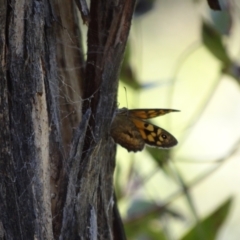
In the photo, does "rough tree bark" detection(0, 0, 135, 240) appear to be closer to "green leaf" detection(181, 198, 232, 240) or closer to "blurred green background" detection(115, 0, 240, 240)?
"green leaf" detection(181, 198, 232, 240)

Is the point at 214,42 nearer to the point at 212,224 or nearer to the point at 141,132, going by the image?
the point at 212,224

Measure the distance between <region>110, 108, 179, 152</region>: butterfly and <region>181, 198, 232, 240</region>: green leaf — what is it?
0.37 m

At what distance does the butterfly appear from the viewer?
27.6 inches

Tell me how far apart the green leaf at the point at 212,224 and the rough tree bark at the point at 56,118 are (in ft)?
1.25

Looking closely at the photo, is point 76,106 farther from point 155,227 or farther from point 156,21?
point 156,21

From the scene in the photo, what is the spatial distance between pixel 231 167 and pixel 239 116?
174mm

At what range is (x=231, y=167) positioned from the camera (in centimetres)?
213

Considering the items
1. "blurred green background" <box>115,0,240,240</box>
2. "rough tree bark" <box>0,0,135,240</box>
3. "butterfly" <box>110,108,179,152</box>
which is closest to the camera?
"rough tree bark" <box>0,0,135,240</box>

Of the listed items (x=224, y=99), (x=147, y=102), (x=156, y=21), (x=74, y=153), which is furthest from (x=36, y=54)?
(x=224, y=99)

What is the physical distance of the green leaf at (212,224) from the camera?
41.5 inches

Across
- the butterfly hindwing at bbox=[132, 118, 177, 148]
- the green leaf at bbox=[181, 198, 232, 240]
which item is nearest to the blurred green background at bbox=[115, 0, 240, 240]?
the green leaf at bbox=[181, 198, 232, 240]

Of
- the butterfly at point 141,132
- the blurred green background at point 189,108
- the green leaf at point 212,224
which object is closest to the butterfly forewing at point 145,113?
the butterfly at point 141,132

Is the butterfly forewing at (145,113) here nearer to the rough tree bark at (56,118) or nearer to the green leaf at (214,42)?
the rough tree bark at (56,118)

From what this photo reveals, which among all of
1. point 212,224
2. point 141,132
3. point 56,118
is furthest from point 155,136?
point 212,224
